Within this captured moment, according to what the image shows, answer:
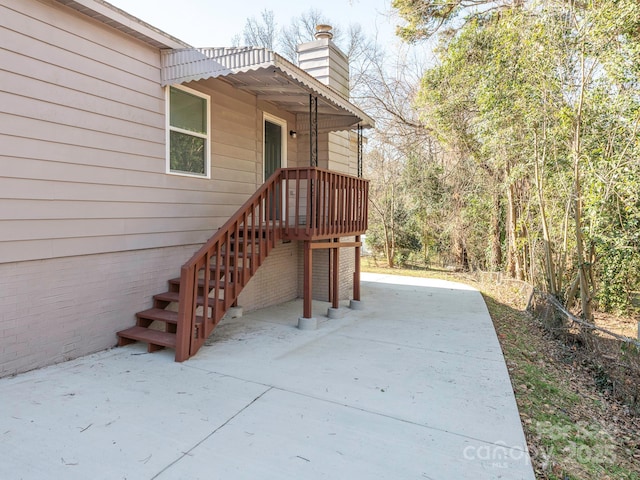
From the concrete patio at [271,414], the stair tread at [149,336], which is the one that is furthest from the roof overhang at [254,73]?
the concrete patio at [271,414]

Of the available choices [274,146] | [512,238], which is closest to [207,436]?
[274,146]

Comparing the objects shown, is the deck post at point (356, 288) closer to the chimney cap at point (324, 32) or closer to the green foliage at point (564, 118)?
the green foliage at point (564, 118)

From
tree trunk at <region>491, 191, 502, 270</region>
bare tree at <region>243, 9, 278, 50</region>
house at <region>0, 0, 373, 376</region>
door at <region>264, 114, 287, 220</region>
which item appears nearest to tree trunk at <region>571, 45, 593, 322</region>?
house at <region>0, 0, 373, 376</region>

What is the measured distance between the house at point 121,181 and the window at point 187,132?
18mm

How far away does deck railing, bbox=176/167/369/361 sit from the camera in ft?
13.4

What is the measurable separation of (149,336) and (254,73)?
3544 millimetres

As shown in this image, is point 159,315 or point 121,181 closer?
point 121,181

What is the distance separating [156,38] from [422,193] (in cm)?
1177

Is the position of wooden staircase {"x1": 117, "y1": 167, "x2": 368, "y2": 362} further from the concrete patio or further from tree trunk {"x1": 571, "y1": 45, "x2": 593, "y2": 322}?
tree trunk {"x1": 571, "y1": 45, "x2": 593, "y2": 322}

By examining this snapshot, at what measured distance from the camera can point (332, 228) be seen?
6121 millimetres

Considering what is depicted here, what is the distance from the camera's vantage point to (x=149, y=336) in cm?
429

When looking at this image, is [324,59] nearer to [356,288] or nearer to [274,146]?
[274,146]

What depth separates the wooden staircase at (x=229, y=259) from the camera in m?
4.08

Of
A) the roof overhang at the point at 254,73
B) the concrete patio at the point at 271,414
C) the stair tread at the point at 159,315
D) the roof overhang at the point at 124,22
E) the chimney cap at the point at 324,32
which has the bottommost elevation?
the concrete patio at the point at 271,414
